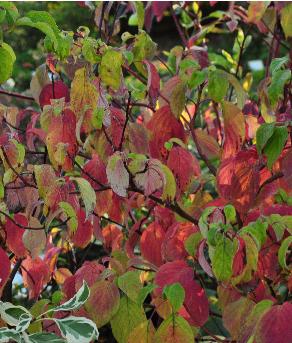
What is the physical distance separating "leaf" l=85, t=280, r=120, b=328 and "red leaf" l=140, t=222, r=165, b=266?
9.4 inches

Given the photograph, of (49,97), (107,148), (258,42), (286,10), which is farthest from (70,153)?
(258,42)

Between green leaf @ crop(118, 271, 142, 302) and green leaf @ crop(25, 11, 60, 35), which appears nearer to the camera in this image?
green leaf @ crop(25, 11, 60, 35)

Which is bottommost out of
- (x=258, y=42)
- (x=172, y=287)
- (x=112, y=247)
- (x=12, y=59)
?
(x=258, y=42)

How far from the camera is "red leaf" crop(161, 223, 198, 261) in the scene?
5.45ft

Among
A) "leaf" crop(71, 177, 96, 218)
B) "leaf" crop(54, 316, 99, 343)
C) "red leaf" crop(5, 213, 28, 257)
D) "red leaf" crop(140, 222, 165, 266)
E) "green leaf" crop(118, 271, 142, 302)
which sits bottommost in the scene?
"red leaf" crop(140, 222, 165, 266)

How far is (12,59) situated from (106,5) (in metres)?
0.79

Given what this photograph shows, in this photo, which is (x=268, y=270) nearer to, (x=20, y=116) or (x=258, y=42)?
(x=20, y=116)

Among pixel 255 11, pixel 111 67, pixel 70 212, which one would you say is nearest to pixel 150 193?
pixel 70 212

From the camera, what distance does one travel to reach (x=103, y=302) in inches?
59.5

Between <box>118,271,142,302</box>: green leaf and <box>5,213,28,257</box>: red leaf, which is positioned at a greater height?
<box>118,271,142,302</box>: green leaf

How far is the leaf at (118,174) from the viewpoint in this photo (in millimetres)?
1444

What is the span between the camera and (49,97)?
1745 millimetres

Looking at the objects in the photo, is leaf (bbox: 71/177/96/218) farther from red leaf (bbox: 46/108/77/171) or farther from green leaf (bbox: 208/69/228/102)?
green leaf (bbox: 208/69/228/102)

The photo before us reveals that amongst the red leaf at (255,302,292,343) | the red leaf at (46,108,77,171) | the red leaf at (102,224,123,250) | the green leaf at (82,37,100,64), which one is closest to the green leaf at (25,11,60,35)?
the green leaf at (82,37,100,64)
